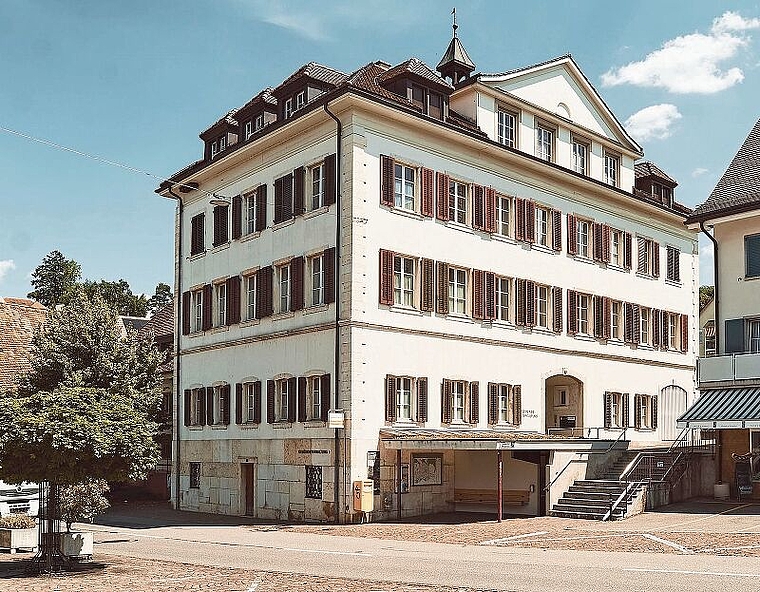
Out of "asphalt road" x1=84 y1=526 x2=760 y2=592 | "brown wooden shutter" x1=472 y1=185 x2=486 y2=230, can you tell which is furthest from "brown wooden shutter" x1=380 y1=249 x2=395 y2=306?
"asphalt road" x1=84 y1=526 x2=760 y2=592

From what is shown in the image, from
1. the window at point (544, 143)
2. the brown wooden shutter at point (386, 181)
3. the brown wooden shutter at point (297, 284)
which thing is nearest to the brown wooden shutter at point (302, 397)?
the brown wooden shutter at point (297, 284)

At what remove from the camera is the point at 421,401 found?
3484 cm

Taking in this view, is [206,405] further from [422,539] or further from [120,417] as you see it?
[120,417]

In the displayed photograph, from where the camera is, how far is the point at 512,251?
128ft

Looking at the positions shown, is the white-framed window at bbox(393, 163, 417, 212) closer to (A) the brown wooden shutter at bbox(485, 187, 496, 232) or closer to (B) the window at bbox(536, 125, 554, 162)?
(A) the brown wooden shutter at bbox(485, 187, 496, 232)

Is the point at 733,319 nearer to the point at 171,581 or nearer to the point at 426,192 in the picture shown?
the point at 426,192

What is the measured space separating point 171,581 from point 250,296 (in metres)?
21.1

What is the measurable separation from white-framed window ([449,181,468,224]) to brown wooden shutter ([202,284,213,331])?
10.4 metres

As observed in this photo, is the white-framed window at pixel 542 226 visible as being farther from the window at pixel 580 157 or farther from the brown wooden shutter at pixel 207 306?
the brown wooden shutter at pixel 207 306

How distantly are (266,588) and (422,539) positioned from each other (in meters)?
10.4

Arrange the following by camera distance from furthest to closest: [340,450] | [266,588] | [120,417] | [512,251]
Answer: [512,251]
[340,450]
[120,417]
[266,588]

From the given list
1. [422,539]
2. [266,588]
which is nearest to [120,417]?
[266,588]

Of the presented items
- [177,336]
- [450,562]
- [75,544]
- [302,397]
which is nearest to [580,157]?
[302,397]

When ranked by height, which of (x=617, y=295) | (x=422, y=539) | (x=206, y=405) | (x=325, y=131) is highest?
(x=325, y=131)
